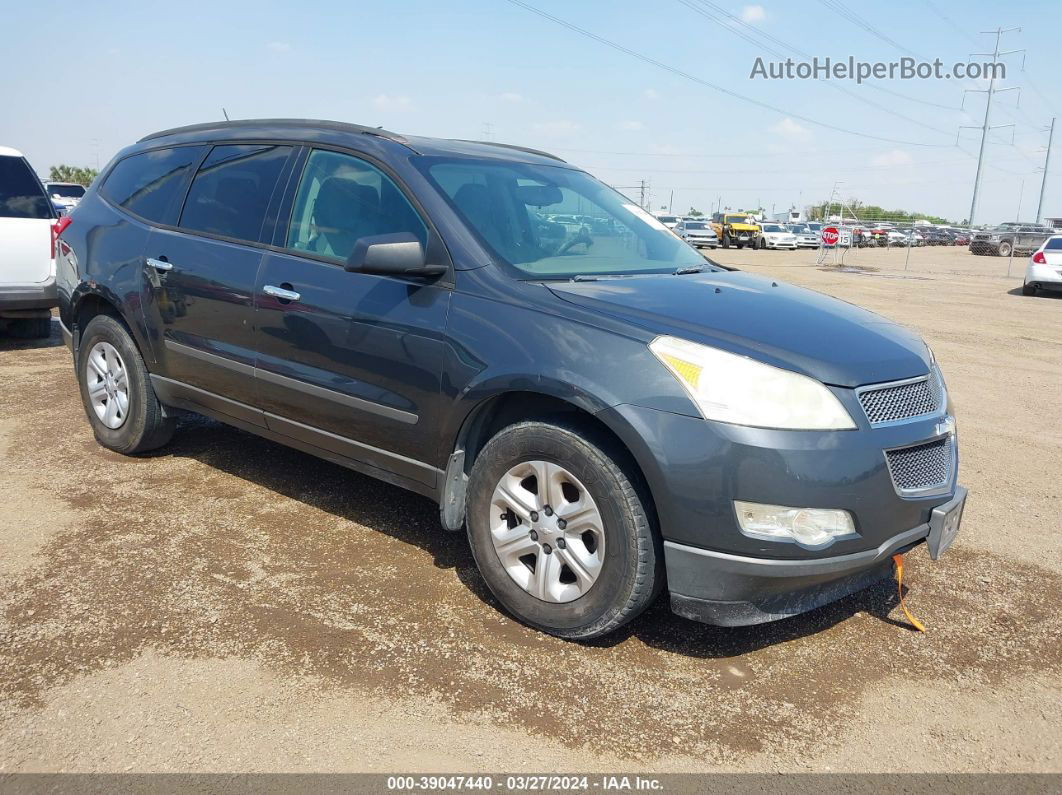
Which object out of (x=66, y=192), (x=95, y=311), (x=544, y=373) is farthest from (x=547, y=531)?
(x=66, y=192)

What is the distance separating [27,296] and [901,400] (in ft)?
26.0

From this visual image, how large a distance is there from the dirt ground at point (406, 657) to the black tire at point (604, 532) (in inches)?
5.2

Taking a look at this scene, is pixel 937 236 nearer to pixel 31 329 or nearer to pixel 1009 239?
pixel 1009 239

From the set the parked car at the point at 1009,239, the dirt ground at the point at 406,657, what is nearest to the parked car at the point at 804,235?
the parked car at the point at 1009,239

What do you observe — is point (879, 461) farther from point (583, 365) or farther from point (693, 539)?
point (583, 365)

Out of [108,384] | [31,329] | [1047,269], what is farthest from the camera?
[1047,269]

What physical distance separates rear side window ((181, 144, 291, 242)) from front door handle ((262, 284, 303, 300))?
0.33 meters

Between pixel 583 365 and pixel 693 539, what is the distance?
0.70 m

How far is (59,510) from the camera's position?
4.36m

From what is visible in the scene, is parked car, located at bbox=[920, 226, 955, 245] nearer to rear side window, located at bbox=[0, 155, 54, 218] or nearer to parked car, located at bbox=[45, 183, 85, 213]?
parked car, located at bbox=[45, 183, 85, 213]

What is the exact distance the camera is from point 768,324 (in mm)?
3209

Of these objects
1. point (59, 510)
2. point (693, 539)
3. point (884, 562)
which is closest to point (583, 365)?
point (693, 539)

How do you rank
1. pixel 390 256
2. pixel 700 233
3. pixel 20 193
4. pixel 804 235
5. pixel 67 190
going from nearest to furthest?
pixel 390 256 → pixel 20 193 → pixel 67 190 → pixel 700 233 → pixel 804 235

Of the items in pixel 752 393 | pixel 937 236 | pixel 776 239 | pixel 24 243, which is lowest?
pixel 937 236
